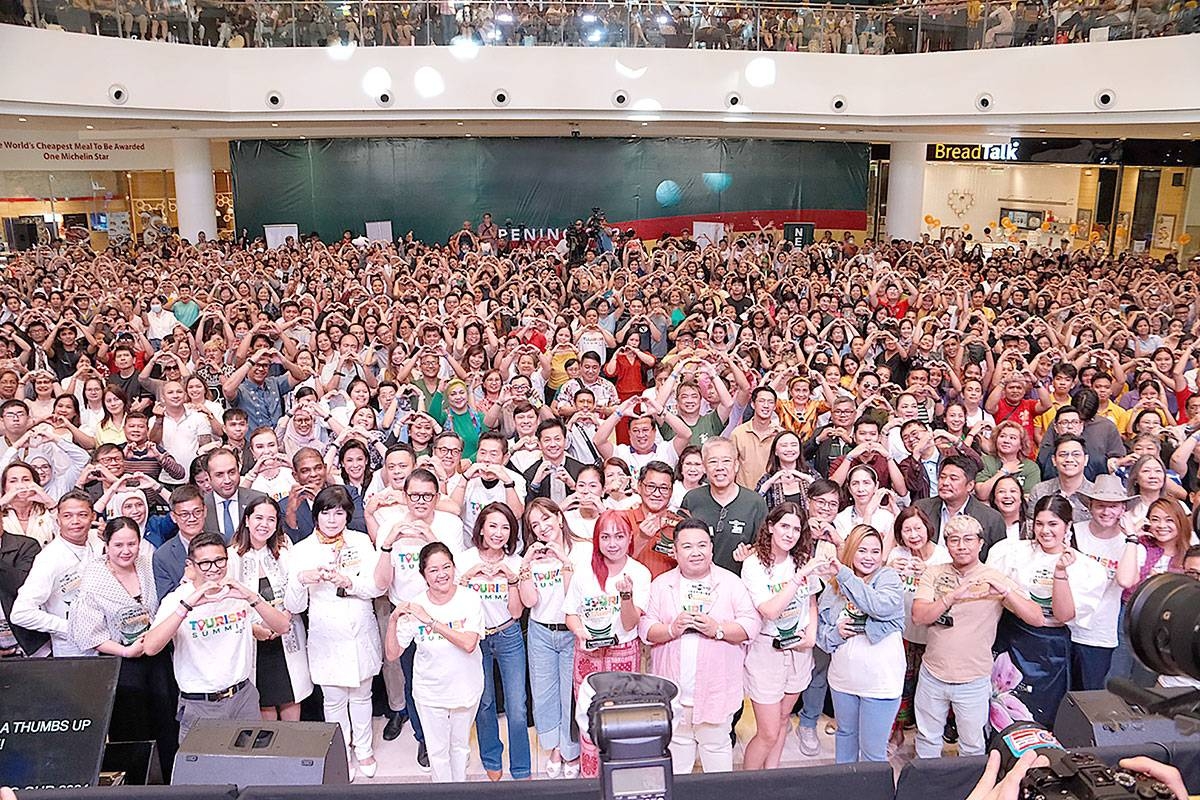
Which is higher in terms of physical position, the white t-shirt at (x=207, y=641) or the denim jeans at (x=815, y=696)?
the white t-shirt at (x=207, y=641)

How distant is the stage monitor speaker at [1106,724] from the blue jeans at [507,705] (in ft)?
7.41

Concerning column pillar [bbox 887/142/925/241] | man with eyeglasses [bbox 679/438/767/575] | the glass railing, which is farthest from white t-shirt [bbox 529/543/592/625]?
column pillar [bbox 887/142/925/241]

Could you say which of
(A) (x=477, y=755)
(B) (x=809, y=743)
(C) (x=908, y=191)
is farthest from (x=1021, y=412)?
(C) (x=908, y=191)

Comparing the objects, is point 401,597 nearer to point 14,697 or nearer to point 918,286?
point 14,697

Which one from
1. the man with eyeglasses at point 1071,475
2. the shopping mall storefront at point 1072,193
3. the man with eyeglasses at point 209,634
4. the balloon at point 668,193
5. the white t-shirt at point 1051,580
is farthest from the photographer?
the balloon at point 668,193

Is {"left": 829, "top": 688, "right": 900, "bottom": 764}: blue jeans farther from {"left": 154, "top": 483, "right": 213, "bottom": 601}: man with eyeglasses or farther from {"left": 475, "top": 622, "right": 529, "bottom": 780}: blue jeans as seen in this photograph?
{"left": 154, "top": 483, "right": 213, "bottom": 601}: man with eyeglasses

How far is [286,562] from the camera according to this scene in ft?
13.7

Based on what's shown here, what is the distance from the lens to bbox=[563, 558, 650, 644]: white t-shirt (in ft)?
12.9

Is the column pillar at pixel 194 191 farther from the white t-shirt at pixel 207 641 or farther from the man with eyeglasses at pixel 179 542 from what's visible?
the white t-shirt at pixel 207 641

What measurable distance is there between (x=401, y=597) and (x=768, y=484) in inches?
82.5

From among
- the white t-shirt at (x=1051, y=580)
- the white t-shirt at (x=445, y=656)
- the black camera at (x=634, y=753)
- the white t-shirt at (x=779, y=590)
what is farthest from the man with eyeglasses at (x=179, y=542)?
the white t-shirt at (x=1051, y=580)

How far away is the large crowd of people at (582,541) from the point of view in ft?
13.0

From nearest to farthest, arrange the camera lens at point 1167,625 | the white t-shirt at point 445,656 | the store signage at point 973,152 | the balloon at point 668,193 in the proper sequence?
the camera lens at point 1167,625
the white t-shirt at point 445,656
the store signage at point 973,152
the balloon at point 668,193

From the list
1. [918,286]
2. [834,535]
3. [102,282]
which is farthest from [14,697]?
[918,286]
